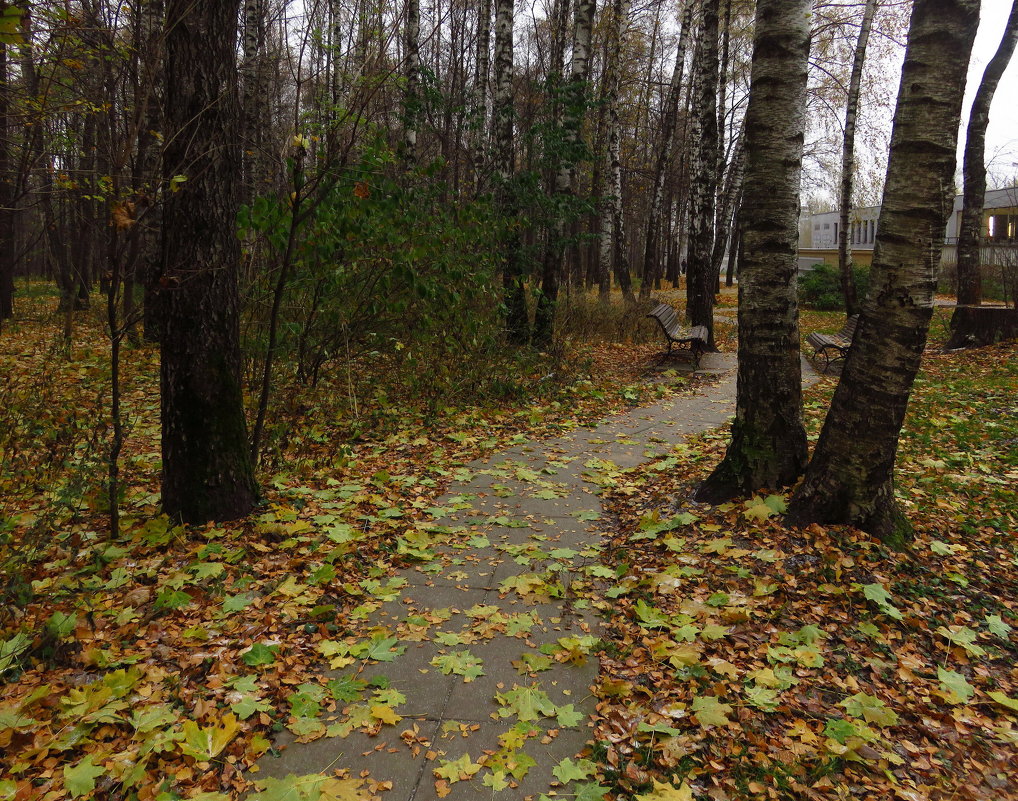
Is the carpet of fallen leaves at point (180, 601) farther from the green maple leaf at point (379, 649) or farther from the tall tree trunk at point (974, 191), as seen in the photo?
the tall tree trunk at point (974, 191)

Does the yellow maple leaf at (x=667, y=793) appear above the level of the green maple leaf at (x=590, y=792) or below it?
above

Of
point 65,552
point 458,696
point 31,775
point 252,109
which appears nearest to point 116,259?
point 65,552

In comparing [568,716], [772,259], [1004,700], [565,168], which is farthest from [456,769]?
[565,168]

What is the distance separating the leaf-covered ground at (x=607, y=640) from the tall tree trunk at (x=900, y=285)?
0.33m

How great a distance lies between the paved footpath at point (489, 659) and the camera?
266cm

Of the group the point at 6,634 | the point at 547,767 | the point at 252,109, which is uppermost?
the point at 252,109

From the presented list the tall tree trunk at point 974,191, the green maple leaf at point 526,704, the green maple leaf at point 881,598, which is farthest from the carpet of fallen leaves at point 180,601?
the tall tree trunk at point 974,191

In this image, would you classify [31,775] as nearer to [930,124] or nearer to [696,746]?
[696,746]

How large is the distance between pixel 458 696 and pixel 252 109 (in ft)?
41.8

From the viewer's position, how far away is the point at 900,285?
3.96 m

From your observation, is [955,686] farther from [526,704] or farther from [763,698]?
[526,704]

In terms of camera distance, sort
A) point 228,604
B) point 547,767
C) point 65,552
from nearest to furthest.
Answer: point 547,767 → point 228,604 → point 65,552

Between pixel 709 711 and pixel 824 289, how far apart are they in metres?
23.4

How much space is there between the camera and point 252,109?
41.4 ft
